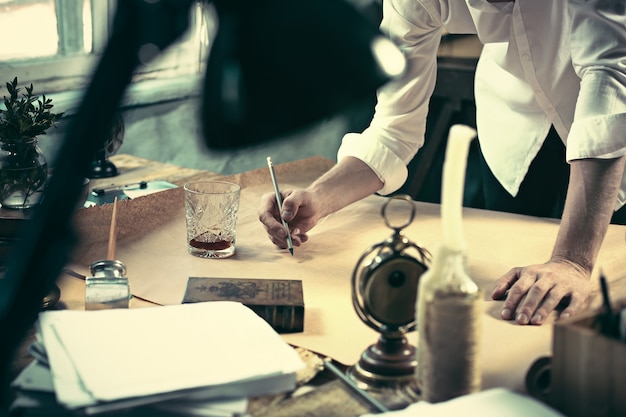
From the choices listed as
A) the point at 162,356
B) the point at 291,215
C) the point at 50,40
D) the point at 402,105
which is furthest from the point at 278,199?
the point at 50,40

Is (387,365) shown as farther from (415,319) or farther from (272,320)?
(272,320)

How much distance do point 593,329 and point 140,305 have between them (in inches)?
27.6

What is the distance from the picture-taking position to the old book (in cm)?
116

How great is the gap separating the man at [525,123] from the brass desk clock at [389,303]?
0.94 feet

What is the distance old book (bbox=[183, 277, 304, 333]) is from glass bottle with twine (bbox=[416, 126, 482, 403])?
10.9 inches

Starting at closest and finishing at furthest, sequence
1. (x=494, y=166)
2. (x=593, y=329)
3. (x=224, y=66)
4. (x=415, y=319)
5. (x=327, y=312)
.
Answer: (x=224, y=66), (x=593, y=329), (x=415, y=319), (x=327, y=312), (x=494, y=166)

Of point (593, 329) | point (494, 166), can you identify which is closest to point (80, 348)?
point (593, 329)

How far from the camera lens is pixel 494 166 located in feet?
7.23

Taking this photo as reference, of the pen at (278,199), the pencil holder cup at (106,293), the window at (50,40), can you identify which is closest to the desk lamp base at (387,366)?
the pencil holder cup at (106,293)

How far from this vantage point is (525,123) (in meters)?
2.08

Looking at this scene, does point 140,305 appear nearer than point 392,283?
No

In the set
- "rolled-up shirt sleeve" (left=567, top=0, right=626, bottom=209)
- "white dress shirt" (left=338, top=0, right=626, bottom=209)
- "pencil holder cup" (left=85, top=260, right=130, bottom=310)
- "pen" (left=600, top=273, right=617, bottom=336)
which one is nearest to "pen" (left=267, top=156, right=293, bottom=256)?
"white dress shirt" (left=338, top=0, right=626, bottom=209)

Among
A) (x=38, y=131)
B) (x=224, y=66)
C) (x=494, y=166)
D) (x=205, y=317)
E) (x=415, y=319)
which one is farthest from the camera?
(x=494, y=166)

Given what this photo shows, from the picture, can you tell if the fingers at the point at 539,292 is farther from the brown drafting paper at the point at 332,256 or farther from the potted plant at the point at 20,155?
the potted plant at the point at 20,155
